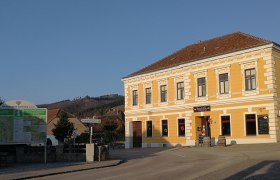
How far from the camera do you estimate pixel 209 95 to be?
37656 millimetres

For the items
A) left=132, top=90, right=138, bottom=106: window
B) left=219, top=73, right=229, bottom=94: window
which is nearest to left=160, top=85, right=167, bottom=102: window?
left=132, top=90, right=138, bottom=106: window

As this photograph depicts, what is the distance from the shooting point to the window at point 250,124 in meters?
33.6

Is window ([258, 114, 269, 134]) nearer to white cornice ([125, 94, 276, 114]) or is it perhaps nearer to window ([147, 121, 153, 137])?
white cornice ([125, 94, 276, 114])

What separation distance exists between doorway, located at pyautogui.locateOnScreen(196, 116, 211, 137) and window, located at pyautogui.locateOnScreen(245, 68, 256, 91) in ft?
17.9

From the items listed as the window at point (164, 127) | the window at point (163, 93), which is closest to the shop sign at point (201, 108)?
the window at point (164, 127)

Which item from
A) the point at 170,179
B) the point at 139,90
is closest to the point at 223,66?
the point at 139,90

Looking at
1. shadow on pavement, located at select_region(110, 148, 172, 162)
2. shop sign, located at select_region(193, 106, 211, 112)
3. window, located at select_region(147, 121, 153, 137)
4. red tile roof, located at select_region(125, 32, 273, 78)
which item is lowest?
shadow on pavement, located at select_region(110, 148, 172, 162)

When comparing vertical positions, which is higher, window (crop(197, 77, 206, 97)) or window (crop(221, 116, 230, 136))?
window (crop(197, 77, 206, 97))

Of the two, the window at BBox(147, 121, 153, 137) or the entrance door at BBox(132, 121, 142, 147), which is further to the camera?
the entrance door at BBox(132, 121, 142, 147)

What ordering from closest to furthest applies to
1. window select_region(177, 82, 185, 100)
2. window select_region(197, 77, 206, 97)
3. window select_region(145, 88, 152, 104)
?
1. window select_region(197, 77, 206, 97)
2. window select_region(177, 82, 185, 100)
3. window select_region(145, 88, 152, 104)

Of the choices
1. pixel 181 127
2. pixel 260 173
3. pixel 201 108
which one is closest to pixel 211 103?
pixel 201 108

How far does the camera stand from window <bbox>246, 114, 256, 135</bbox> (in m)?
33.6

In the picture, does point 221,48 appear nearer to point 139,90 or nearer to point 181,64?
point 181,64

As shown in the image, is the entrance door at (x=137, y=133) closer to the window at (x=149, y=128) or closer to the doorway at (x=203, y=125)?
the window at (x=149, y=128)
